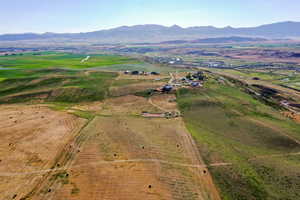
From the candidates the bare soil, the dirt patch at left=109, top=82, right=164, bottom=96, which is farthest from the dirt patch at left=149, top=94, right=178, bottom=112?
the bare soil

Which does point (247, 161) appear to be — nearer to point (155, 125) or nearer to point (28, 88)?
point (155, 125)

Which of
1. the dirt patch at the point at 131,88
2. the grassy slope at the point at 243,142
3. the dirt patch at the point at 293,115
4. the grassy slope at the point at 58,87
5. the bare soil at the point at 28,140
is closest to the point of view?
the grassy slope at the point at 243,142

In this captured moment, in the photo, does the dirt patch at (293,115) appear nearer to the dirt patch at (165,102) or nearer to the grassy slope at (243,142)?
the grassy slope at (243,142)

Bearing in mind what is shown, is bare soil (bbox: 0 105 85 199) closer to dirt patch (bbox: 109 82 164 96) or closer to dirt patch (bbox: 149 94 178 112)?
dirt patch (bbox: 109 82 164 96)

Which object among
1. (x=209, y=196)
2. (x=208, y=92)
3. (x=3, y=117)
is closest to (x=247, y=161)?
(x=209, y=196)

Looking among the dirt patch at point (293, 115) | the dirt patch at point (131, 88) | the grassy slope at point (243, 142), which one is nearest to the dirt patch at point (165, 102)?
the grassy slope at point (243, 142)

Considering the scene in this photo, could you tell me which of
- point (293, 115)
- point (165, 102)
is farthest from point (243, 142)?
point (293, 115)

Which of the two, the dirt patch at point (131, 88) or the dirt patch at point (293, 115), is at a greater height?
the dirt patch at point (131, 88)

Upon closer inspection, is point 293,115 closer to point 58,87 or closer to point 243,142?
point 243,142
